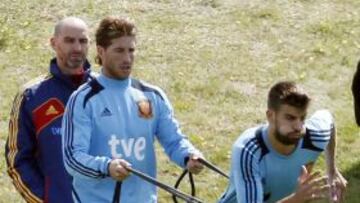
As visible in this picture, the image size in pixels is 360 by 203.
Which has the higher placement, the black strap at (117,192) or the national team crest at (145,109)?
the national team crest at (145,109)

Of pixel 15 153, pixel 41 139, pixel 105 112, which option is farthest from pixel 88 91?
pixel 15 153

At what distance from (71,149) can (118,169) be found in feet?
1.17

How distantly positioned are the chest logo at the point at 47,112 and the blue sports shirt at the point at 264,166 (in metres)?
1.12

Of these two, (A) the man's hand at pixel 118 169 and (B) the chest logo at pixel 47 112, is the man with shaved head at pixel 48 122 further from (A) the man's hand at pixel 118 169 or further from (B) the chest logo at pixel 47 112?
(A) the man's hand at pixel 118 169

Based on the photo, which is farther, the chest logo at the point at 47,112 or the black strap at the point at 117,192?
the chest logo at the point at 47,112

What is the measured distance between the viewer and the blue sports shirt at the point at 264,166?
217 inches

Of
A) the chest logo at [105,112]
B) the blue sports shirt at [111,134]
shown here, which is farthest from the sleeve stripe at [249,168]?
the chest logo at [105,112]

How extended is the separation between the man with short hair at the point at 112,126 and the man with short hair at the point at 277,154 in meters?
0.43

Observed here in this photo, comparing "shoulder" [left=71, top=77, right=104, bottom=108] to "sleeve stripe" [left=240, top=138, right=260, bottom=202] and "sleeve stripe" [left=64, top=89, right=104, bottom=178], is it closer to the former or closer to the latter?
"sleeve stripe" [left=64, top=89, right=104, bottom=178]

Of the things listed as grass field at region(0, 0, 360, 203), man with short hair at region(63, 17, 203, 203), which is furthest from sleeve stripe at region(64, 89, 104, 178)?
grass field at region(0, 0, 360, 203)

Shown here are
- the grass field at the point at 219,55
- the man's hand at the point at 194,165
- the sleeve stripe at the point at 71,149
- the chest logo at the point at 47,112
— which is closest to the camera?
the sleeve stripe at the point at 71,149

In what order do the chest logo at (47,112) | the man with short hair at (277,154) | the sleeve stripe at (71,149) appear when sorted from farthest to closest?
1. the chest logo at (47,112)
2. the sleeve stripe at (71,149)
3. the man with short hair at (277,154)

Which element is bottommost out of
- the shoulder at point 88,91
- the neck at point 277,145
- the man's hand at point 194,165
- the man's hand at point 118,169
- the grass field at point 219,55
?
the grass field at point 219,55

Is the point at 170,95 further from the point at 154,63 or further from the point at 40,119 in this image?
the point at 40,119
